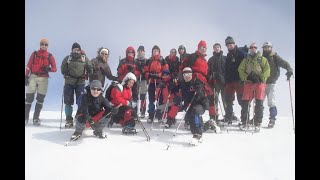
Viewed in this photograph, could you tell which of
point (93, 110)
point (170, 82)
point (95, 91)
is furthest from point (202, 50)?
point (93, 110)

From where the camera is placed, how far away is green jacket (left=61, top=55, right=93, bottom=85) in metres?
9.70

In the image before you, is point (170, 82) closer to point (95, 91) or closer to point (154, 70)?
point (154, 70)

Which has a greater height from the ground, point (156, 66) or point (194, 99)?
point (156, 66)

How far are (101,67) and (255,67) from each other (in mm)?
5079

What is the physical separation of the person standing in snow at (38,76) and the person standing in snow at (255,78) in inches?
254

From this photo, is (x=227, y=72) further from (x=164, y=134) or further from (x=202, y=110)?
(x=164, y=134)

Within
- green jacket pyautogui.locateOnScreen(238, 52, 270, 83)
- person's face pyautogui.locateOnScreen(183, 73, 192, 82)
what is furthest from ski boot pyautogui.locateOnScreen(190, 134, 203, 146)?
green jacket pyautogui.locateOnScreen(238, 52, 270, 83)

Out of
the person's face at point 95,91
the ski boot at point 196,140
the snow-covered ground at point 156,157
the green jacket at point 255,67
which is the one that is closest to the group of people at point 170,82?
the green jacket at point 255,67

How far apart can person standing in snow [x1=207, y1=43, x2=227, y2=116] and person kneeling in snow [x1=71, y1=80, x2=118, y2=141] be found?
3634 mm

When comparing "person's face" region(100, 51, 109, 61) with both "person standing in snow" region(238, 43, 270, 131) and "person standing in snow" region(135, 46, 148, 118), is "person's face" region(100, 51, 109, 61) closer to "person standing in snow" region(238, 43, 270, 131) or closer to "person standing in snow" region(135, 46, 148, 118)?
"person standing in snow" region(135, 46, 148, 118)

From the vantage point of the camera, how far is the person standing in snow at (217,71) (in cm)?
1049

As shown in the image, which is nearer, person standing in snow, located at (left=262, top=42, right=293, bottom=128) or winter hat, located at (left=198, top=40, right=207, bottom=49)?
winter hat, located at (left=198, top=40, right=207, bottom=49)

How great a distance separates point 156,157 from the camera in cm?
721
